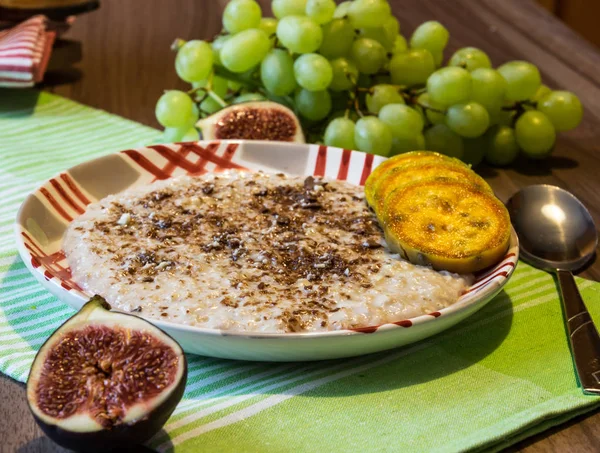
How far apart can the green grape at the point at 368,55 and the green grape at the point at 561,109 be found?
0.55 m

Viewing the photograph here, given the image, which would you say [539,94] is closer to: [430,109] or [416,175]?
[430,109]

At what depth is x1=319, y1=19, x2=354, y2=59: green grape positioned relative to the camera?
7.96ft

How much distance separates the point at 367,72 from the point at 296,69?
259 millimetres

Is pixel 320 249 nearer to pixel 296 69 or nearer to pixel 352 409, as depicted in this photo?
pixel 352 409

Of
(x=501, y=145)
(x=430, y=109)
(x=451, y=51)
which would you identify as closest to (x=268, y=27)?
(x=430, y=109)

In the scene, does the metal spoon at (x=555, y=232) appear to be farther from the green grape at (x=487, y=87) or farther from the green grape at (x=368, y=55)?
the green grape at (x=368, y=55)

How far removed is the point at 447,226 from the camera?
1651 mm

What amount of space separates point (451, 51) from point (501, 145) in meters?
1.04

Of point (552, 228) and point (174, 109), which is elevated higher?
point (552, 228)

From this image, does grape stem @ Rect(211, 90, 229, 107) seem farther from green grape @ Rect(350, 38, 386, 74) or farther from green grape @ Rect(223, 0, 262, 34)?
green grape @ Rect(350, 38, 386, 74)

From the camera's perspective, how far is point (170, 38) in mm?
3506

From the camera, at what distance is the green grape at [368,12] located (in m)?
2.42

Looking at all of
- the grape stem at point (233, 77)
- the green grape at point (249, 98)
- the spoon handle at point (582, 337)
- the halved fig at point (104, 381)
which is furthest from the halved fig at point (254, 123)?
the halved fig at point (104, 381)

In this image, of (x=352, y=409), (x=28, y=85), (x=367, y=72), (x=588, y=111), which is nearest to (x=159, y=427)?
(x=352, y=409)
